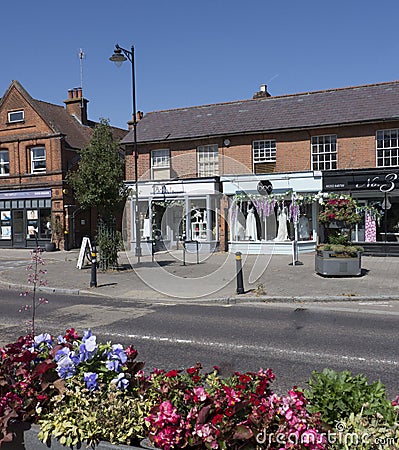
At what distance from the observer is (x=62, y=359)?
11.8ft

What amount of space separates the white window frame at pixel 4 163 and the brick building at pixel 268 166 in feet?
28.9

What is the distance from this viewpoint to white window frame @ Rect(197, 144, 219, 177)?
2580 cm

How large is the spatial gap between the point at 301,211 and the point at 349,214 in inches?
332

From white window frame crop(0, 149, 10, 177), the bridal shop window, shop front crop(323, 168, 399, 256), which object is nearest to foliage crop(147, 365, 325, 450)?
the bridal shop window

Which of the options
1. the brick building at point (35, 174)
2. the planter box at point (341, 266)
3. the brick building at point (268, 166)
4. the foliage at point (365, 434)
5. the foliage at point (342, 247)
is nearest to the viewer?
the foliage at point (365, 434)

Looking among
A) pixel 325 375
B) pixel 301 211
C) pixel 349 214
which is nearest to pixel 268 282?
pixel 349 214

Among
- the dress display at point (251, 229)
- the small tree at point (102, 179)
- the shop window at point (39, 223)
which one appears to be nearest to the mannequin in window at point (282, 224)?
the dress display at point (251, 229)

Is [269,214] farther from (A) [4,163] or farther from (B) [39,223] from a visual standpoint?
(A) [4,163]

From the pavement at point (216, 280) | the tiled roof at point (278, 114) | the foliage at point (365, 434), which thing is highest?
the tiled roof at point (278, 114)

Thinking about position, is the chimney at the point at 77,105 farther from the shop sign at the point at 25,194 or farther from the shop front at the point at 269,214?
the shop front at the point at 269,214

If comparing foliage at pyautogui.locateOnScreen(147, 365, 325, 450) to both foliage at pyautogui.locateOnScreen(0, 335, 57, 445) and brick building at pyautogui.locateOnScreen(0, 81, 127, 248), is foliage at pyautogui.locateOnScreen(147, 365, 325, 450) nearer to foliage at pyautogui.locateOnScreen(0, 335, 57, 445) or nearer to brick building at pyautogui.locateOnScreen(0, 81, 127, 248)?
foliage at pyautogui.locateOnScreen(0, 335, 57, 445)

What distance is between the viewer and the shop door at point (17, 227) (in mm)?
30884

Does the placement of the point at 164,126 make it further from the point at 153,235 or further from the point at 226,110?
the point at 153,235

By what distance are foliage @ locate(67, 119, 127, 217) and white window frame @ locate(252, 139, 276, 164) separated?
9443 millimetres
